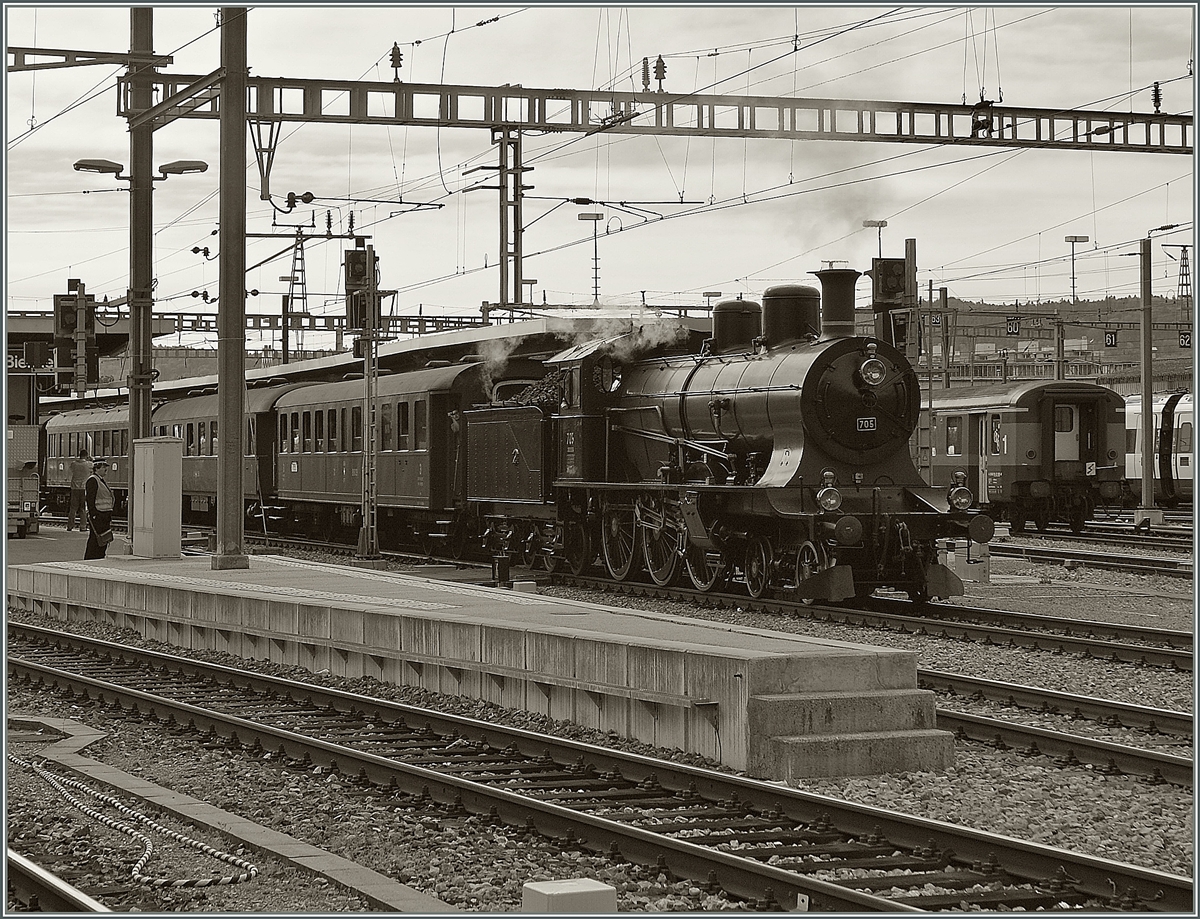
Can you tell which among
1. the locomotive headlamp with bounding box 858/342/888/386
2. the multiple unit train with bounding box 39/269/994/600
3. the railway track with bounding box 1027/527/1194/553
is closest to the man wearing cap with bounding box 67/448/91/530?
the multiple unit train with bounding box 39/269/994/600

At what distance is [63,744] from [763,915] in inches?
252

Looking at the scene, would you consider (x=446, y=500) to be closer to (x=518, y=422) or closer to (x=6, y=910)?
(x=518, y=422)

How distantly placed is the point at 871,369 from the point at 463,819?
10.1 metres

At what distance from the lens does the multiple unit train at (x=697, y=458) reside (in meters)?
16.5

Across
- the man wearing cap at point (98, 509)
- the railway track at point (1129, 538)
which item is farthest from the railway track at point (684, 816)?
the railway track at point (1129, 538)

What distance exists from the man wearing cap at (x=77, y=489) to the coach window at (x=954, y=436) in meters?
19.1

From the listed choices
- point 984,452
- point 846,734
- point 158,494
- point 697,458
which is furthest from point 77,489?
point 846,734

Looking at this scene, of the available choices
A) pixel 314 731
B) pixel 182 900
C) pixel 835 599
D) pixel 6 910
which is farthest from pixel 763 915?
pixel 835 599

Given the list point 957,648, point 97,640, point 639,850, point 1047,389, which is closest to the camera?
point 639,850

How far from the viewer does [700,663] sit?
8.85m

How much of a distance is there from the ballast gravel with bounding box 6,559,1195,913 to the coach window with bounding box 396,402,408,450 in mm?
13744

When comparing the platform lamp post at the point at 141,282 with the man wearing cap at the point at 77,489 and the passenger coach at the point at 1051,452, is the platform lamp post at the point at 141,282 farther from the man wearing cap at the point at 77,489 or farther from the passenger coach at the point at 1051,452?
the passenger coach at the point at 1051,452

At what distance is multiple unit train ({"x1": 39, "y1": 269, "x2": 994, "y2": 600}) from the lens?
649 inches

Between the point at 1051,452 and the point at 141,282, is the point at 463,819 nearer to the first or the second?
the point at 141,282
